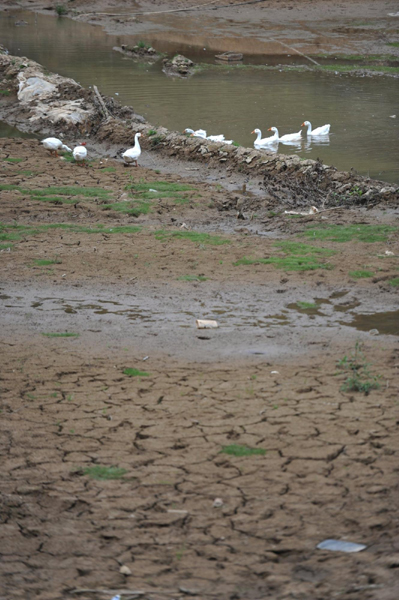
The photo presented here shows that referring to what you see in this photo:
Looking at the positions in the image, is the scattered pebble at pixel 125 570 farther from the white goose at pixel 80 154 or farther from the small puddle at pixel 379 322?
the white goose at pixel 80 154

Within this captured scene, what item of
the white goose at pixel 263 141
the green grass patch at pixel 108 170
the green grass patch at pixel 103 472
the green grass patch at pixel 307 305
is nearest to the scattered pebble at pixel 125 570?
the green grass patch at pixel 103 472

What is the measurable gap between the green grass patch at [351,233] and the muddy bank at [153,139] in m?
1.40

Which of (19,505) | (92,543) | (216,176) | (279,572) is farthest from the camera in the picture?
(216,176)

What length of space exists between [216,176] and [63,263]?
19.8ft

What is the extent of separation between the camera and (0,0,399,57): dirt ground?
34.2 m

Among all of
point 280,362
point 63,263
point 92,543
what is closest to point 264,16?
point 63,263

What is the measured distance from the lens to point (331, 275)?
8.90 meters

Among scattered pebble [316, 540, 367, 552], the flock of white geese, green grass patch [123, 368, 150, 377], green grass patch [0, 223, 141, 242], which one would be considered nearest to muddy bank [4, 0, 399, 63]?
the flock of white geese

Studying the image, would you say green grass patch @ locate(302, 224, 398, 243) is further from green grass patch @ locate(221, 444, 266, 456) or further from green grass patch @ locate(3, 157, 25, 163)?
green grass patch @ locate(3, 157, 25, 163)

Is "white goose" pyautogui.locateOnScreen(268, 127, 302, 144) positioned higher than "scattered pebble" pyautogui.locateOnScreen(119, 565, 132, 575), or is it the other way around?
"scattered pebble" pyautogui.locateOnScreen(119, 565, 132, 575)

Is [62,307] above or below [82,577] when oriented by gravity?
below

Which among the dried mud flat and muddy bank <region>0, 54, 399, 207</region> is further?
muddy bank <region>0, 54, 399, 207</region>

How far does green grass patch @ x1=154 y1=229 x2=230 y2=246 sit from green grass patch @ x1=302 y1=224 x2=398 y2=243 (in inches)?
53.2

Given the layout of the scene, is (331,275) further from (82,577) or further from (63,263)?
(82,577)
